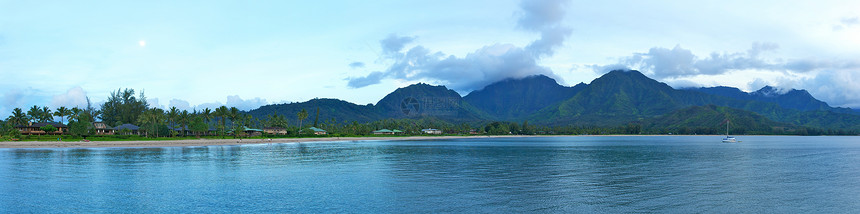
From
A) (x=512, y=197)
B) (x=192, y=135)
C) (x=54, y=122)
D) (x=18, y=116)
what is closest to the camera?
(x=512, y=197)

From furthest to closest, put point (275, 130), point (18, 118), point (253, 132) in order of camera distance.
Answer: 1. point (275, 130)
2. point (253, 132)
3. point (18, 118)

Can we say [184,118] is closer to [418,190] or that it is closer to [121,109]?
[121,109]

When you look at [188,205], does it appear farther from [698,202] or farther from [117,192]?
[698,202]

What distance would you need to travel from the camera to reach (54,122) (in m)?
146

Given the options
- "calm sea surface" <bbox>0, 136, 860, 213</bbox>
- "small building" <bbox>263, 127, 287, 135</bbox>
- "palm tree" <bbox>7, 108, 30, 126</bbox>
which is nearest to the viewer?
"calm sea surface" <bbox>0, 136, 860, 213</bbox>

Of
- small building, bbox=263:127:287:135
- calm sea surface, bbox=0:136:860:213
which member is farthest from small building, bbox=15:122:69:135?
calm sea surface, bbox=0:136:860:213

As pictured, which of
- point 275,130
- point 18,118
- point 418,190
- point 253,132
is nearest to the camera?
point 418,190

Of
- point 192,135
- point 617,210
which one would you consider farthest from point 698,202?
point 192,135

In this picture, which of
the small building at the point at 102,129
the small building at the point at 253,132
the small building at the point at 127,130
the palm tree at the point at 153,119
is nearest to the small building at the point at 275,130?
the small building at the point at 253,132

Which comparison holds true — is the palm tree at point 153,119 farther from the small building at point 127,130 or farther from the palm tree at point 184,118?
the small building at point 127,130

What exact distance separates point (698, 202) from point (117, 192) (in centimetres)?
3501

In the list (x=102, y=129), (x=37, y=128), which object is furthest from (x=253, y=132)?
(x=37, y=128)

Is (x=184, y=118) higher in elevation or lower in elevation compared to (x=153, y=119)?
higher

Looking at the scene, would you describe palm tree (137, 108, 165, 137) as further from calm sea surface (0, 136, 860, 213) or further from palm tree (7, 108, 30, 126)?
calm sea surface (0, 136, 860, 213)
